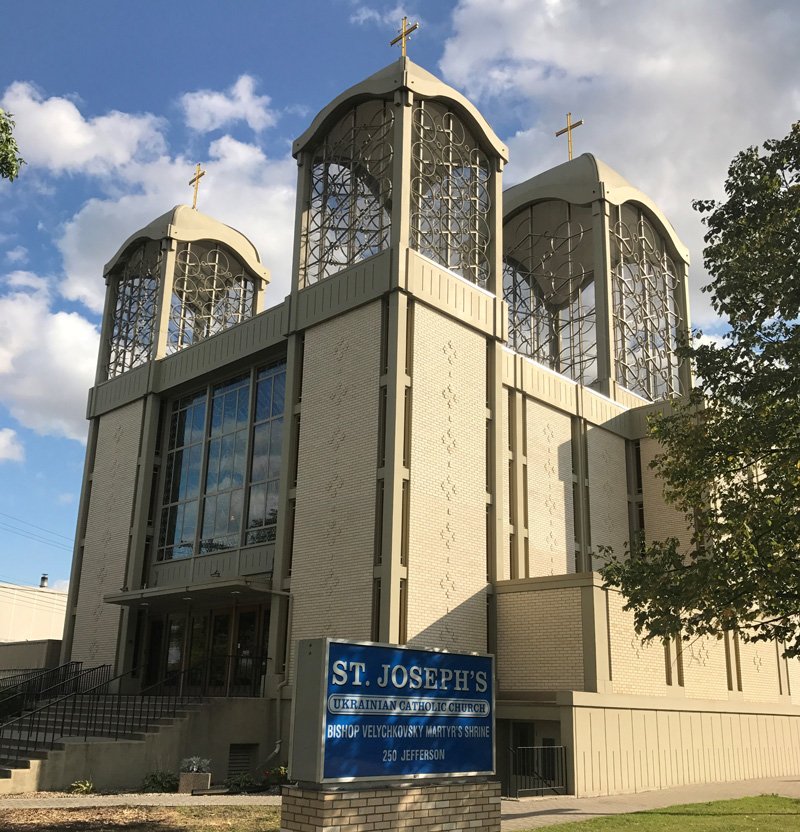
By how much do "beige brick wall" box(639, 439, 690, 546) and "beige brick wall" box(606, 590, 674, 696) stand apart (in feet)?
25.6

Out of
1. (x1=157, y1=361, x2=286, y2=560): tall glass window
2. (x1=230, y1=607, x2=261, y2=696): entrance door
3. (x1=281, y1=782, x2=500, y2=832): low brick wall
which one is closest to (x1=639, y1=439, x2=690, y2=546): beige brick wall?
(x1=157, y1=361, x2=286, y2=560): tall glass window

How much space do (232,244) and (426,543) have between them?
18.5 m

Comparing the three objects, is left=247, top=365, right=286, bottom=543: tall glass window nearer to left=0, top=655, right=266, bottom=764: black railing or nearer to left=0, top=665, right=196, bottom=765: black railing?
left=0, top=655, right=266, bottom=764: black railing

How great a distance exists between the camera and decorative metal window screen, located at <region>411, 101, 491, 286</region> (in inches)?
1030

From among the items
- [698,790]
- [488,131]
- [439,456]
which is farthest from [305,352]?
[698,790]

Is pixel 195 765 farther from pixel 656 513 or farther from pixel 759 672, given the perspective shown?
pixel 656 513

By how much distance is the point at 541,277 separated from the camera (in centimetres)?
3959

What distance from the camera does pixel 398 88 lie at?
25906 millimetres

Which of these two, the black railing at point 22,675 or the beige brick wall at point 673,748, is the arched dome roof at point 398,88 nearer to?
the beige brick wall at point 673,748

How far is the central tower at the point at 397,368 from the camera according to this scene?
22.1 metres

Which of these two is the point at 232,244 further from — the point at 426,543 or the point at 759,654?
the point at 759,654

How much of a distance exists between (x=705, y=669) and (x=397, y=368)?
37.3 feet

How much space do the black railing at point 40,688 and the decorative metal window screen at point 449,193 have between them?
52.7ft

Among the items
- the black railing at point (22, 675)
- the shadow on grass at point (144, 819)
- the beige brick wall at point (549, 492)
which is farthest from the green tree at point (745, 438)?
the black railing at point (22, 675)
